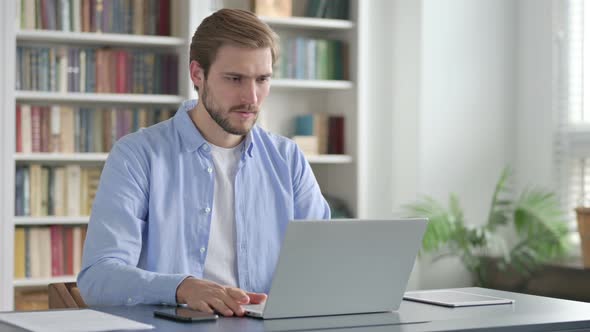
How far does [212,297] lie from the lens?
189 cm

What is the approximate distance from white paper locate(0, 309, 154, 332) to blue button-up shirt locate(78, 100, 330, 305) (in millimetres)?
222

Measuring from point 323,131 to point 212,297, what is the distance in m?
3.01

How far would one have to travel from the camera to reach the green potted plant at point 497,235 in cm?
460

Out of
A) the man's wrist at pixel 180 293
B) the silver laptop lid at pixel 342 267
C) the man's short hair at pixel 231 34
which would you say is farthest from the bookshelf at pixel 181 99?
the silver laptop lid at pixel 342 267

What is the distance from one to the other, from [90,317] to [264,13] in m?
2.99

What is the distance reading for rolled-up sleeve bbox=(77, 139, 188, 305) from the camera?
203 cm

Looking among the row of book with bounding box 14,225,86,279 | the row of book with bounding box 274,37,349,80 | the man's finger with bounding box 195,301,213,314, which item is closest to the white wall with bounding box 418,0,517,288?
the row of book with bounding box 274,37,349,80

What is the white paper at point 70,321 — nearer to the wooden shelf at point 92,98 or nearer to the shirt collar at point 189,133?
the shirt collar at point 189,133

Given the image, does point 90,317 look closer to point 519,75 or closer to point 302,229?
point 302,229

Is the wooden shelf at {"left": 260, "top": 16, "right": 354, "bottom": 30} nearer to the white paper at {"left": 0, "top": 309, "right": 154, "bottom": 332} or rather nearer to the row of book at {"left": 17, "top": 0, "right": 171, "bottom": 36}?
the row of book at {"left": 17, "top": 0, "right": 171, "bottom": 36}

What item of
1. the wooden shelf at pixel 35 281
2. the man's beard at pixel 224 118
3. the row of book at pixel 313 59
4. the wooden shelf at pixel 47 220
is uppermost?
the row of book at pixel 313 59

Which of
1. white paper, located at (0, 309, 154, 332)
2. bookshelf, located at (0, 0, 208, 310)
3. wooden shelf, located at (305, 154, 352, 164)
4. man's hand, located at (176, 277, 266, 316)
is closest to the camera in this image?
white paper, located at (0, 309, 154, 332)

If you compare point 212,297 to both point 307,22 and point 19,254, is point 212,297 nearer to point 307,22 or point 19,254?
point 19,254

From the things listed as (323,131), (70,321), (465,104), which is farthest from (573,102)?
(70,321)
